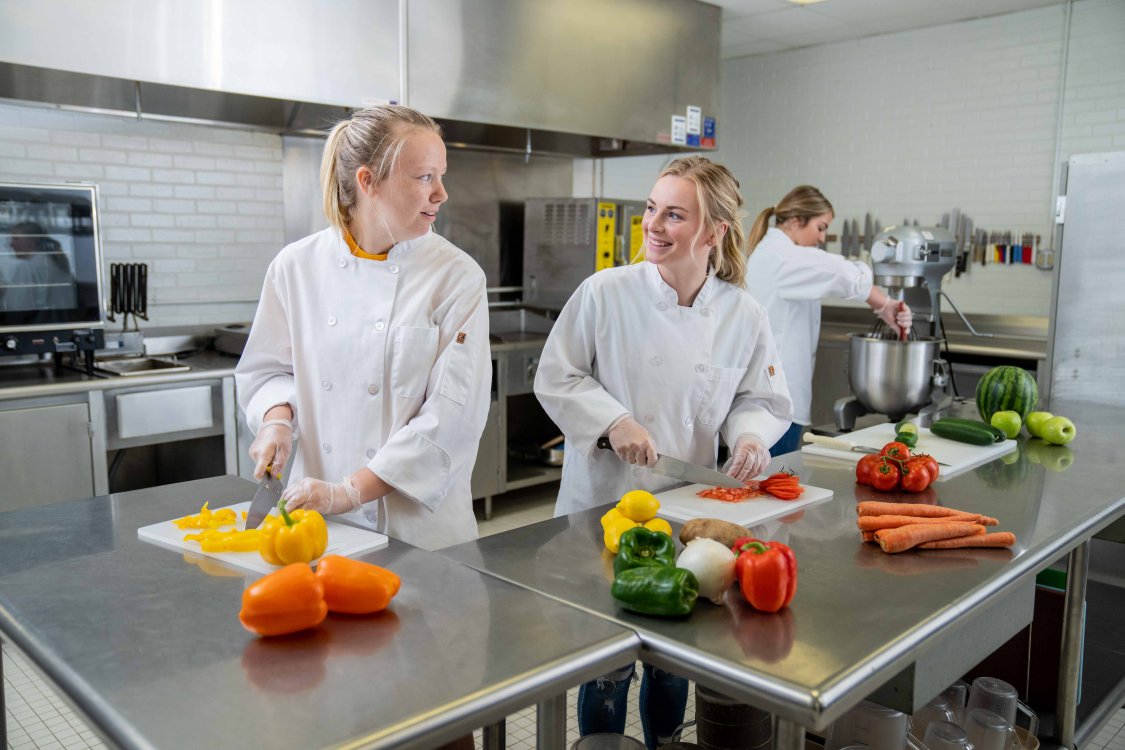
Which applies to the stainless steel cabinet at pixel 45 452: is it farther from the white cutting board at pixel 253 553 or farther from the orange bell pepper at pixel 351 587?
the orange bell pepper at pixel 351 587

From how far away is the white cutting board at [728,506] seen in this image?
211 cm

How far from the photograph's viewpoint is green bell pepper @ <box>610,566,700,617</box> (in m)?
1.50

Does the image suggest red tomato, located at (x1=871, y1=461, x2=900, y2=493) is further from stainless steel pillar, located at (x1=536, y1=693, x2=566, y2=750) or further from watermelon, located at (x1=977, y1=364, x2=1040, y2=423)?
stainless steel pillar, located at (x1=536, y1=693, x2=566, y2=750)

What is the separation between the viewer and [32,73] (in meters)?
3.94

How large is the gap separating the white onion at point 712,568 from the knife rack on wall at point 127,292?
3.88m

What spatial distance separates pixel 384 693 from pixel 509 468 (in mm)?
4450

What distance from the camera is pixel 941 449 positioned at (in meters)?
2.88

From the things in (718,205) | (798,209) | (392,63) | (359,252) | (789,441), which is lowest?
(789,441)

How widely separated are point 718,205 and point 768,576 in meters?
1.24

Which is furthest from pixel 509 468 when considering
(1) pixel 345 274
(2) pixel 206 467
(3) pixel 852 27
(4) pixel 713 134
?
(3) pixel 852 27

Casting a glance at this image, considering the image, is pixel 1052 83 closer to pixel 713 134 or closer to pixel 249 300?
pixel 713 134

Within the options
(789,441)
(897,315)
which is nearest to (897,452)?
(897,315)

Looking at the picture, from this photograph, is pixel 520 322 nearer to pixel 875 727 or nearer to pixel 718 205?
pixel 718 205

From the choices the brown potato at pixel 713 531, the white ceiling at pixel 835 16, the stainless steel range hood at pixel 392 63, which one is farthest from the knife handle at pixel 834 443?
the white ceiling at pixel 835 16
